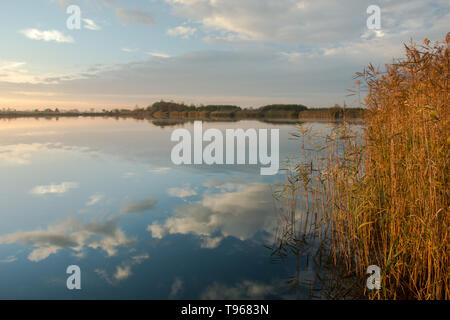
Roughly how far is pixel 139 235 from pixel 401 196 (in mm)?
4485

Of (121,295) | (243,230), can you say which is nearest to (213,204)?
(243,230)

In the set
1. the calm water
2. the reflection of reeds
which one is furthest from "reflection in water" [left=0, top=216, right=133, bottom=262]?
the reflection of reeds

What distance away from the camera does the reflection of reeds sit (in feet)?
10.1

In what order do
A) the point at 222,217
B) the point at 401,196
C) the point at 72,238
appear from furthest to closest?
the point at 222,217 → the point at 72,238 → the point at 401,196

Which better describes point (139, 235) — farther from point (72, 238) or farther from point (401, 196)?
point (401, 196)

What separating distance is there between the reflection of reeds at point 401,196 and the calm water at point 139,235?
0.74 m

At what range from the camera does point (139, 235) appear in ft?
17.4

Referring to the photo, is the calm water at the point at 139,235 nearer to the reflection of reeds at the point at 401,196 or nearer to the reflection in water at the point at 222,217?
the reflection in water at the point at 222,217

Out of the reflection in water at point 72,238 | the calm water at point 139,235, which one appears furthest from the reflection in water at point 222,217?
the reflection in water at point 72,238

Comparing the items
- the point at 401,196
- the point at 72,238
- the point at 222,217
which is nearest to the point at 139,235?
the point at 72,238

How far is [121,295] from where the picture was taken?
3.62 metres

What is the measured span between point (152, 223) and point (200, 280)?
226cm

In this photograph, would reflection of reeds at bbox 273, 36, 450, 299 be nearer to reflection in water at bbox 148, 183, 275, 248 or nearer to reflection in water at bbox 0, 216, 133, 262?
reflection in water at bbox 148, 183, 275, 248
